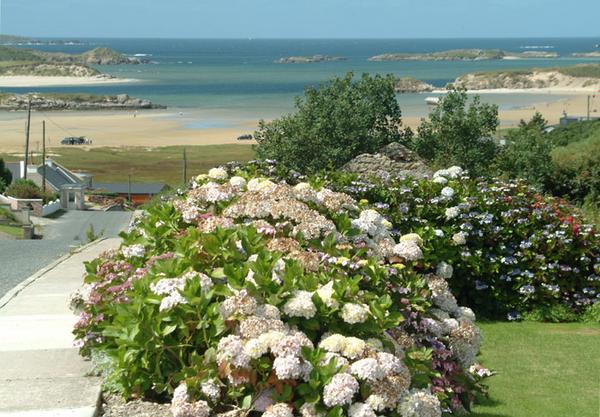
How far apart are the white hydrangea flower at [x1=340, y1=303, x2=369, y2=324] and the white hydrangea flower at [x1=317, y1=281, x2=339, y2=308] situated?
0.10 m

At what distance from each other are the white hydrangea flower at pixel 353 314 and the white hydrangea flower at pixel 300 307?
191 mm

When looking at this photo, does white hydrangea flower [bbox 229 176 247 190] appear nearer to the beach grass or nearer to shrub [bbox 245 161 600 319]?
shrub [bbox 245 161 600 319]

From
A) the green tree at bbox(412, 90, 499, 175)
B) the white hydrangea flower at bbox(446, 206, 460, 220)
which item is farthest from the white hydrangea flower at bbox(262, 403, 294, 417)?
the green tree at bbox(412, 90, 499, 175)

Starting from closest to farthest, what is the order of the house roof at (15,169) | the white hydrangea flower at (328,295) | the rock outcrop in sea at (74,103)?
the white hydrangea flower at (328,295) → the house roof at (15,169) → the rock outcrop in sea at (74,103)

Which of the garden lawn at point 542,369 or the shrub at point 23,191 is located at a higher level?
the garden lawn at point 542,369

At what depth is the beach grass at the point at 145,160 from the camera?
59.7 meters

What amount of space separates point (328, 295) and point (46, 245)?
16.7 m

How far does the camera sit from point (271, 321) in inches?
224

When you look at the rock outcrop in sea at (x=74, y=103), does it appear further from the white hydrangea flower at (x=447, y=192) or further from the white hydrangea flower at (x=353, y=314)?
the white hydrangea flower at (x=353, y=314)

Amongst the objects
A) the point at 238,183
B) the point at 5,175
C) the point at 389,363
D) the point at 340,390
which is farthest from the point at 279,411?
the point at 5,175

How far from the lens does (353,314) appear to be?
228 inches

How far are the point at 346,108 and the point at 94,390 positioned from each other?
14018 mm

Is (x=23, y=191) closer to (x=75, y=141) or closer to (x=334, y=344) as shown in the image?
(x=75, y=141)

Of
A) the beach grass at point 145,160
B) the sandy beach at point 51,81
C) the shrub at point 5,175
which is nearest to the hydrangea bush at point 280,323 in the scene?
the shrub at point 5,175
